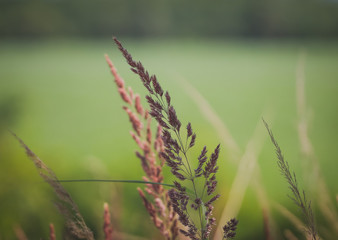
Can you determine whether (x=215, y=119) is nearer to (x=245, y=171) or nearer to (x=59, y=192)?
(x=245, y=171)

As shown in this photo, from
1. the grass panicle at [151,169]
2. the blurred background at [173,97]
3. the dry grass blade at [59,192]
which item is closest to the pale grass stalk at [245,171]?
A: the blurred background at [173,97]

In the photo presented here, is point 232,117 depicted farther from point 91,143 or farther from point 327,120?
point 91,143

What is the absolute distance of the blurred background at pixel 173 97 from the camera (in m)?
0.86

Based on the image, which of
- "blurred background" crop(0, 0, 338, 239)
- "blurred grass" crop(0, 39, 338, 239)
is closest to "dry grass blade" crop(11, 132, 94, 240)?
"blurred background" crop(0, 0, 338, 239)

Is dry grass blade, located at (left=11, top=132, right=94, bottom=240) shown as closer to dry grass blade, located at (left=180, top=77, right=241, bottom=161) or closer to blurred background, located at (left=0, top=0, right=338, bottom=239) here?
blurred background, located at (left=0, top=0, right=338, bottom=239)

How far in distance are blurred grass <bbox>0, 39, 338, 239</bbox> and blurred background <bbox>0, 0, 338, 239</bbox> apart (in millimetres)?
21

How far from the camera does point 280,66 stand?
917 inches

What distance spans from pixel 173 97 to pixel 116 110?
3.01 metres

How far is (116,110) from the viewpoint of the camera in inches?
567

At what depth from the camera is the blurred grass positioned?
1755mm

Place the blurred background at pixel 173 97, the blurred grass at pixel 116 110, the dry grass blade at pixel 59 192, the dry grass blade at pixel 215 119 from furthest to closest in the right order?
the blurred grass at pixel 116 110
the blurred background at pixel 173 97
the dry grass blade at pixel 215 119
the dry grass blade at pixel 59 192

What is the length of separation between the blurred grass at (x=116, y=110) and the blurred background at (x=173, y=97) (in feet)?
0.07

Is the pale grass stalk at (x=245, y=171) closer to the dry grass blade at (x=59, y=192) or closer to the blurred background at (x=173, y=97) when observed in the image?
the blurred background at (x=173, y=97)

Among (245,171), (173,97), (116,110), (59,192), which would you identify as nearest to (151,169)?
(59,192)
